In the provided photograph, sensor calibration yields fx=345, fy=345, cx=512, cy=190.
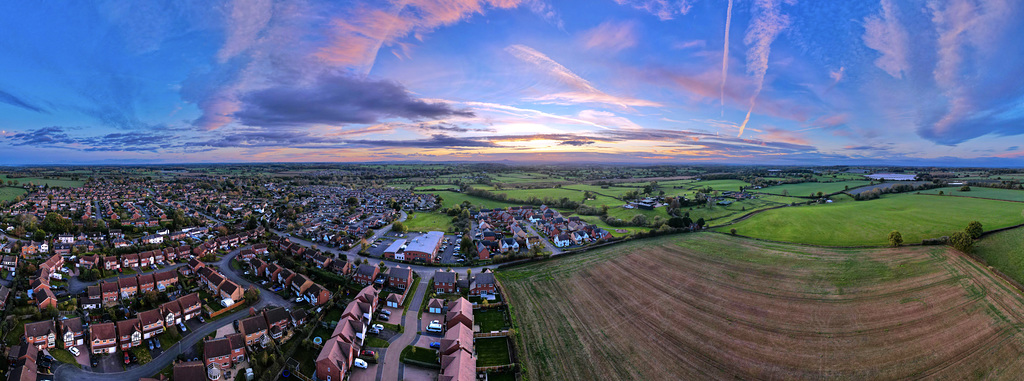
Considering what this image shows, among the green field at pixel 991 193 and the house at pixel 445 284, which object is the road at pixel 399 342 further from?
the green field at pixel 991 193

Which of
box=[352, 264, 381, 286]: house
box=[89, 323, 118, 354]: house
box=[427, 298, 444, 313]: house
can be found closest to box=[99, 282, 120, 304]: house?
box=[89, 323, 118, 354]: house

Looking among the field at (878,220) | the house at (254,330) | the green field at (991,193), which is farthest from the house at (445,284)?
the green field at (991,193)

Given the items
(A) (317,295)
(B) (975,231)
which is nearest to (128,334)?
(A) (317,295)

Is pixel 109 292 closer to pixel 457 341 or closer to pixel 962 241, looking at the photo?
pixel 457 341

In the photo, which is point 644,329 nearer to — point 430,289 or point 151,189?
point 430,289

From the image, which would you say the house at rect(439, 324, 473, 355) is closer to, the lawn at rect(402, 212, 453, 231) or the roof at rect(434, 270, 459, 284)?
the roof at rect(434, 270, 459, 284)
